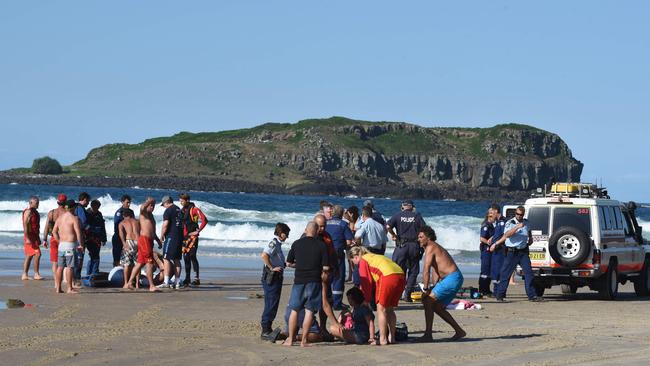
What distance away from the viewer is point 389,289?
13617 mm

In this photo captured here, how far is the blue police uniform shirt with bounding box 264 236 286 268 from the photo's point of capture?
14305mm

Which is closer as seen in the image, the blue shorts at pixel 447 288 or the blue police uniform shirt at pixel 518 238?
the blue shorts at pixel 447 288

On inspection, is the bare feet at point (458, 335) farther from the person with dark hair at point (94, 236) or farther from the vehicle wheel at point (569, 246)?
the person with dark hair at point (94, 236)

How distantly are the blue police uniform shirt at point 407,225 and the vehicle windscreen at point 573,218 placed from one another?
9.22 feet

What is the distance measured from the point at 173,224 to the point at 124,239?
0.90m

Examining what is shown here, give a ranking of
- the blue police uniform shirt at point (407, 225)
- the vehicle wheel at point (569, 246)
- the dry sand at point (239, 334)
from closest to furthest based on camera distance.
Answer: the dry sand at point (239, 334) → the blue police uniform shirt at point (407, 225) → the vehicle wheel at point (569, 246)

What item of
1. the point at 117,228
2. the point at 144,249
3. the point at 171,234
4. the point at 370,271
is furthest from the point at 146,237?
the point at 370,271

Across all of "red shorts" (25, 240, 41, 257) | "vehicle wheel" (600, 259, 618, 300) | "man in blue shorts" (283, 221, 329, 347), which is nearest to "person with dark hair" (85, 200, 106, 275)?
"red shorts" (25, 240, 41, 257)

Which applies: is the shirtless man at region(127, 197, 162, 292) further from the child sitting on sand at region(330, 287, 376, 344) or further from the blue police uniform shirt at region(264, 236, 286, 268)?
the child sitting on sand at region(330, 287, 376, 344)

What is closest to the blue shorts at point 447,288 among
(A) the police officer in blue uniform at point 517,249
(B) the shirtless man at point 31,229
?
(A) the police officer in blue uniform at point 517,249

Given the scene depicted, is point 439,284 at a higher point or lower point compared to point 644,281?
higher

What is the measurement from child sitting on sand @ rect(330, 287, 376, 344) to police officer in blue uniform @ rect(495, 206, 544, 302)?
6.49 m

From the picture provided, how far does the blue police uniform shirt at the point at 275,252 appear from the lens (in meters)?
14.3

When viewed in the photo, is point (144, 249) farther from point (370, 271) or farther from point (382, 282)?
point (382, 282)
